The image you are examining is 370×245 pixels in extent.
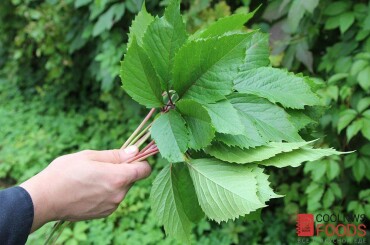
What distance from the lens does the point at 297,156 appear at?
683mm

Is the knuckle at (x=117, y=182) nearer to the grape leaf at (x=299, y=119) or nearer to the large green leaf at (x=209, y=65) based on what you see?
the large green leaf at (x=209, y=65)

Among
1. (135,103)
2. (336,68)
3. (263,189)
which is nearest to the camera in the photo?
(263,189)

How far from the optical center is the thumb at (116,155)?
80cm

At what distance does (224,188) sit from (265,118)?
16cm

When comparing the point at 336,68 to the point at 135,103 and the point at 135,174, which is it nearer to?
the point at 135,174

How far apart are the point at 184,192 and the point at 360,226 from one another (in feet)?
3.62

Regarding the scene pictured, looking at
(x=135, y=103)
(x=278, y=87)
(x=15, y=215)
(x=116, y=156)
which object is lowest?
(x=15, y=215)

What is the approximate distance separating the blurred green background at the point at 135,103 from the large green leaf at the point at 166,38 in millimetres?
337

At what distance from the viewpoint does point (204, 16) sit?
1716 mm

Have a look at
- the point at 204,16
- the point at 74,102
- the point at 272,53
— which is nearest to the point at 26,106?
the point at 74,102

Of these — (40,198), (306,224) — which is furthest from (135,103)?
(40,198)

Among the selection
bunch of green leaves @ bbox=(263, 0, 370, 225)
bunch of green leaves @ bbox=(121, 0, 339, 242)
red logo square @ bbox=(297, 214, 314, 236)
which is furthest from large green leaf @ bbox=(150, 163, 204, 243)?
red logo square @ bbox=(297, 214, 314, 236)

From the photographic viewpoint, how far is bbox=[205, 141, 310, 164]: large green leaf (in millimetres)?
666

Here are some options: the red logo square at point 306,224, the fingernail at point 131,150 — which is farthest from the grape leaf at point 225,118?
the red logo square at point 306,224
